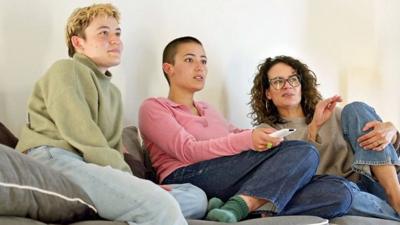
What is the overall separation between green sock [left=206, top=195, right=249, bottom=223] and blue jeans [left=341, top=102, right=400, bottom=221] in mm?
408

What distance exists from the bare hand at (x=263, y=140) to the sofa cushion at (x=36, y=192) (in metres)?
0.68

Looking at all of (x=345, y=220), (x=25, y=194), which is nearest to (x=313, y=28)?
(x=345, y=220)

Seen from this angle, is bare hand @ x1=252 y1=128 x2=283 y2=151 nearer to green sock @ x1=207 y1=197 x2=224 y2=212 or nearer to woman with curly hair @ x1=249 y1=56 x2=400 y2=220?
green sock @ x1=207 y1=197 x2=224 y2=212

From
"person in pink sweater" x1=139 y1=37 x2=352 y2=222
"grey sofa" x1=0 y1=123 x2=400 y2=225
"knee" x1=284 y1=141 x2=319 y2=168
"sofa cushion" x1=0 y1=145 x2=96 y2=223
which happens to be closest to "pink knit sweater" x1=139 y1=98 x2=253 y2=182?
"person in pink sweater" x1=139 y1=37 x2=352 y2=222

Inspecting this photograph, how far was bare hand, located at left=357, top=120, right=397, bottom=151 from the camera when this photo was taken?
81.4 inches

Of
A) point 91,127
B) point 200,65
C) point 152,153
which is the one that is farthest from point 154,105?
point 91,127

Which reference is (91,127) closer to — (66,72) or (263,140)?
(66,72)

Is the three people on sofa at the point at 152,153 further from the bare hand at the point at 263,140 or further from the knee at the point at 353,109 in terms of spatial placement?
the knee at the point at 353,109

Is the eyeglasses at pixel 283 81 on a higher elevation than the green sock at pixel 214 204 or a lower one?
higher

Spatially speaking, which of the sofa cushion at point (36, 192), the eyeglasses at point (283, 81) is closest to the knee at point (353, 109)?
the eyeglasses at point (283, 81)

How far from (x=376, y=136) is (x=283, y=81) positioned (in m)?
0.54

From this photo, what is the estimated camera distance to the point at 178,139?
83.4 inches

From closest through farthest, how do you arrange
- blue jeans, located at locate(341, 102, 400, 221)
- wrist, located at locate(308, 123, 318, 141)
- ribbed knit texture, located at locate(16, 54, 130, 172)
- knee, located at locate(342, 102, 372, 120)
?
ribbed knit texture, located at locate(16, 54, 130, 172) < blue jeans, located at locate(341, 102, 400, 221) < knee, located at locate(342, 102, 372, 120) < wrist, located at locate(308, 123, 318, 141)

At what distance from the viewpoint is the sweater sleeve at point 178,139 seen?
2.01 m
